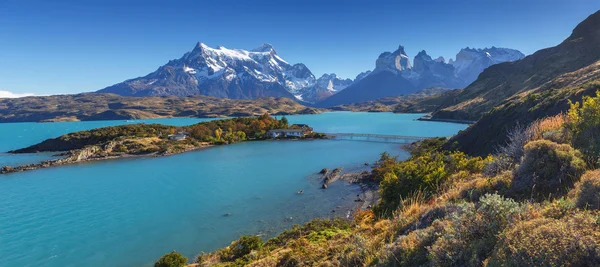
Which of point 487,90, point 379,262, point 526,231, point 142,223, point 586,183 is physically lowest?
point 142,223

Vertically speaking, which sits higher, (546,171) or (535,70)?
(535,70)

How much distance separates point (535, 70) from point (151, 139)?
175907mm

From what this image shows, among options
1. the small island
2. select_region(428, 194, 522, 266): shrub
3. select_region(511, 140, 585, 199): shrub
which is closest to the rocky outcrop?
select_region(511, 140, 585, 199): shrub

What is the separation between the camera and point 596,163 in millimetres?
7387

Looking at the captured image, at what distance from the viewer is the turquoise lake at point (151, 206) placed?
2427cm

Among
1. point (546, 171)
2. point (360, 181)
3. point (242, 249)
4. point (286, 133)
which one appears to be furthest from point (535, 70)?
point (242, 249)

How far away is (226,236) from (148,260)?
6.14 metres

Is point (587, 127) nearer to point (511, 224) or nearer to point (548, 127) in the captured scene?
point (548, 127)

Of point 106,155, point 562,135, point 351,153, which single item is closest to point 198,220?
point 562,135

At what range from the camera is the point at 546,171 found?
297 inches

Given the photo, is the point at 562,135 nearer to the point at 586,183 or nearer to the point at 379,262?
the point at 586,183

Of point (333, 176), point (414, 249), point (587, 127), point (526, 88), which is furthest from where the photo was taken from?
point (526, 88)

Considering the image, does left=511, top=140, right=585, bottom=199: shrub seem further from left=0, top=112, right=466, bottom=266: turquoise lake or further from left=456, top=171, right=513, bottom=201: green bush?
left=0, top=112, right=466, bottom=266: turquoise lake

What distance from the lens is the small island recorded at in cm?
7225
